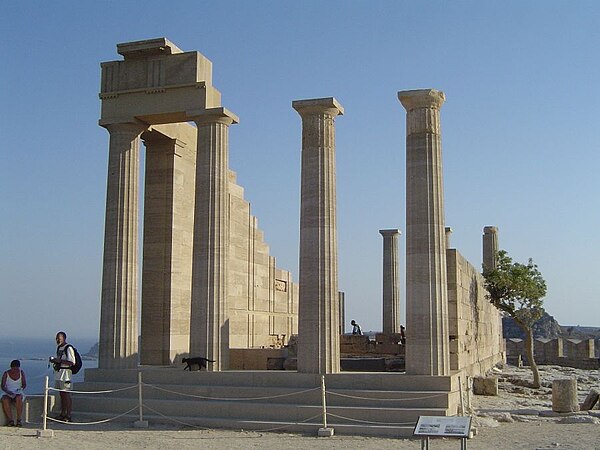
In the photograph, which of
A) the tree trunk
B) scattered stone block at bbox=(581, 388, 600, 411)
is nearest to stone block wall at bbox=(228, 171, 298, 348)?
the tree trunk

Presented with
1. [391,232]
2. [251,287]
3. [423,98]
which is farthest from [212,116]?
[391,232]

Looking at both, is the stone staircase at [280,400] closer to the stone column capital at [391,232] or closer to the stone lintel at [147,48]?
the stone lintel at [147,48]

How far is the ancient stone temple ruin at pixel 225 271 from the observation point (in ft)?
76.7

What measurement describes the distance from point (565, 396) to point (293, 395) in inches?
349

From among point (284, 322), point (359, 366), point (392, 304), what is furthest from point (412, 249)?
point (392, 304)

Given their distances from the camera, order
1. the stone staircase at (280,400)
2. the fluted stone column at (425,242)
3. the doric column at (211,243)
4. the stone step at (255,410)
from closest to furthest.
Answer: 1. the stone step at (255,410)
2. the stone staircase at (280,400)
3. the fluted stone column at (425,242)
4. the doric column at (211,243)

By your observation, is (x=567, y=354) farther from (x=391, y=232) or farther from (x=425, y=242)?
(x=425, y=242)

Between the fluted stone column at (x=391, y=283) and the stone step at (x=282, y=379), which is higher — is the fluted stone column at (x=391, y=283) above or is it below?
above

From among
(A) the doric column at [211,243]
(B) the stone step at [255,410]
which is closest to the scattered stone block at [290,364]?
(A) the doric column at [211,243]

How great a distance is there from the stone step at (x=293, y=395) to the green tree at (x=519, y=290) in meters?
18.1

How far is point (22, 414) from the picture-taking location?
75.9 ft

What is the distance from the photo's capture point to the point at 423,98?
2480cm

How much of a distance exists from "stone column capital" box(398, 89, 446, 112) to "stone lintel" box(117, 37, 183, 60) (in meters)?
9.32

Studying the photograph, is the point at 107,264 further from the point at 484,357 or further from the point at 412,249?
the point at 484,357
